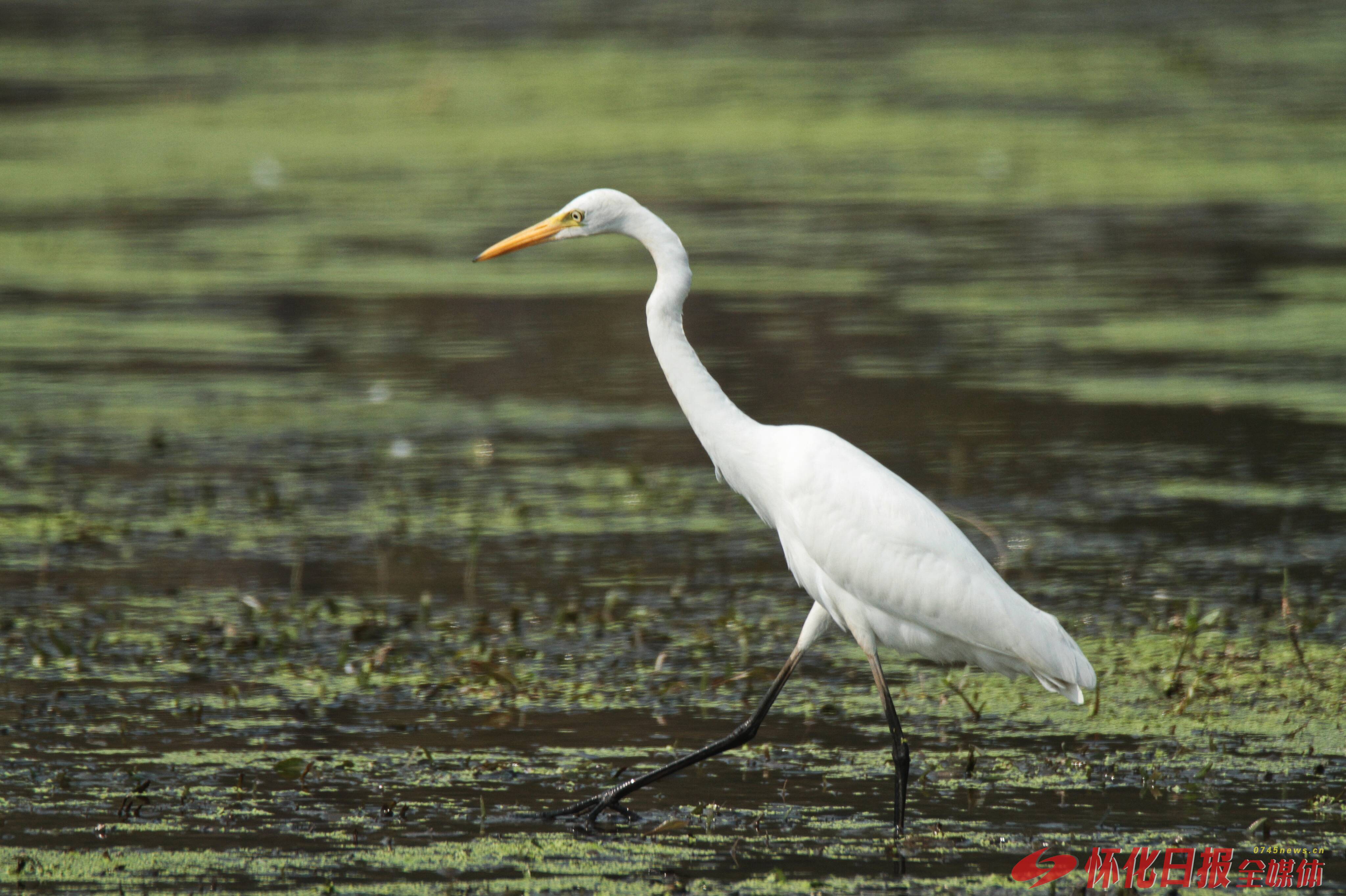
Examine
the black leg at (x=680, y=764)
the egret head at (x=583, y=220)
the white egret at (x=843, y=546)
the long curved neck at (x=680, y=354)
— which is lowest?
the black leg at (x=680, y=764)

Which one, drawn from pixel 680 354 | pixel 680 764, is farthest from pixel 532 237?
pixel 680 764

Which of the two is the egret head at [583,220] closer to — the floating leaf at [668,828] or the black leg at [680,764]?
the black leg at [680,764]

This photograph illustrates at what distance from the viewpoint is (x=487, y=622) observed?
5.75 meters

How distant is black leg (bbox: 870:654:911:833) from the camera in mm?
4238

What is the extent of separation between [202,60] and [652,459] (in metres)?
15.1

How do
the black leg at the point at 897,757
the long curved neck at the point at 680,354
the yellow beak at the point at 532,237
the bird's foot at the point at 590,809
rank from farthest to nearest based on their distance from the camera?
the yellow beak at the point at 532,237 → the long curved neck at the point at 680,354 → the bird's foot at the point at 590,809 → the black leg at the point at 897,757

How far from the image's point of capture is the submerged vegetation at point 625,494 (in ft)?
14.3

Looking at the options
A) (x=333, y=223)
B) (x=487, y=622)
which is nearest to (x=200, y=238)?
(x=333, y=223)

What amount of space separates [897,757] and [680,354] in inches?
43.3

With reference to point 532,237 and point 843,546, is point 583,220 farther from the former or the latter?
point 843,546

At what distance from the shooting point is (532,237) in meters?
4.82

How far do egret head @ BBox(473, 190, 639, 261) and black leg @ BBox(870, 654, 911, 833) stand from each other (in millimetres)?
1215

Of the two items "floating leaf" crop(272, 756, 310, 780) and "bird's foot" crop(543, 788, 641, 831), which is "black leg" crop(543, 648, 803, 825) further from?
"floating leaf" crop(272, 756, 310, 780)

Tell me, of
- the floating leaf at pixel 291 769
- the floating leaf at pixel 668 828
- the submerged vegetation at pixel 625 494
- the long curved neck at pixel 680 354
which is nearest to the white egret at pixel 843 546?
the long curved neck at pixel 680 354
